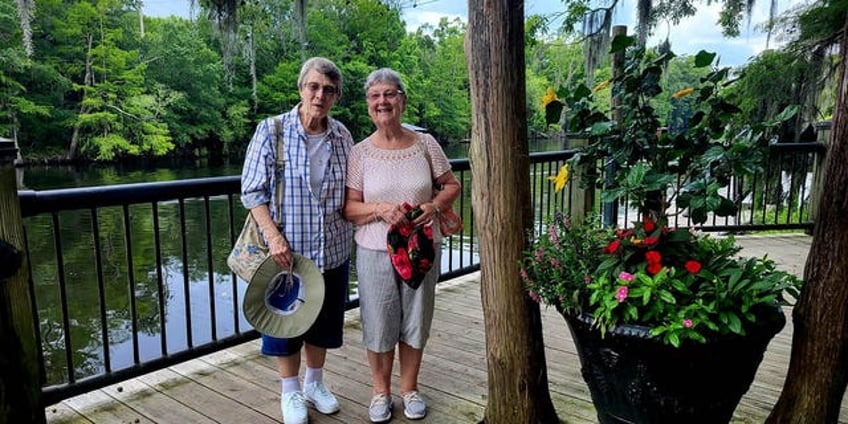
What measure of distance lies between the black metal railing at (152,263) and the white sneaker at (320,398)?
2.02ft

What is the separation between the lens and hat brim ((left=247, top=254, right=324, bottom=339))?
1.81 m

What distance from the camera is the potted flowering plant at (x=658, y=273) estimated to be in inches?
56.2

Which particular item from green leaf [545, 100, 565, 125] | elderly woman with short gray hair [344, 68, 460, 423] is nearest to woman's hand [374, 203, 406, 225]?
elderly woman with short gray hair [344, 68, 460, 423]

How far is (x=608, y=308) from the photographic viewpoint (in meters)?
1.46

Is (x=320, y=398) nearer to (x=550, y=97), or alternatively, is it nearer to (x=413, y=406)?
(x=413, y=406)

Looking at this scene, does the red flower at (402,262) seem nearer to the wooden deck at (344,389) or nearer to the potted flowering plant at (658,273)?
the potted flowering plant at (658,273)

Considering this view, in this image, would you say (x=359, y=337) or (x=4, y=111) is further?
(x=4, y=111)

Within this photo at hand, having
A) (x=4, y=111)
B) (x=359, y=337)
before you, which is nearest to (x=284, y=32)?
(x=4, y=111)

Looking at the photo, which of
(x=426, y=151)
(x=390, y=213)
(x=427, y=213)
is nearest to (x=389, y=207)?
(x=390, y=213)

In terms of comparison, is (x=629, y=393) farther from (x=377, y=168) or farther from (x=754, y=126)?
(x=377, y=168)

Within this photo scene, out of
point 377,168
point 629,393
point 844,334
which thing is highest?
point 377,168

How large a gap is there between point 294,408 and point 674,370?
4.03ft

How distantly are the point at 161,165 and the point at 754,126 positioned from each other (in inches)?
876

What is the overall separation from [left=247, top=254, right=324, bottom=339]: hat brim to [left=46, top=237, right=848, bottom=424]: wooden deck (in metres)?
0.37
